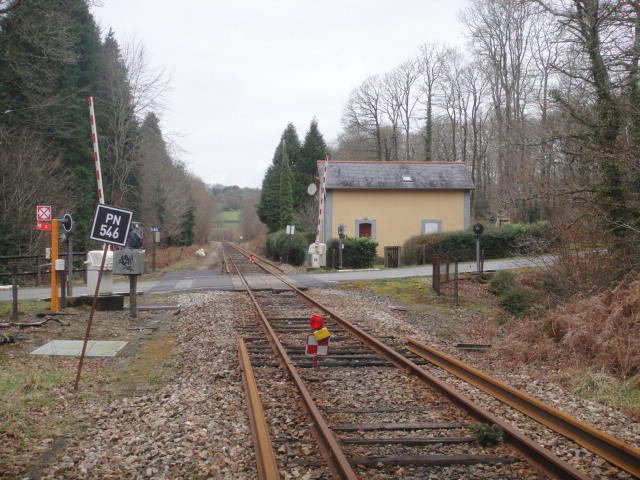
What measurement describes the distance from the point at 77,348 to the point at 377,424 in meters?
5.70

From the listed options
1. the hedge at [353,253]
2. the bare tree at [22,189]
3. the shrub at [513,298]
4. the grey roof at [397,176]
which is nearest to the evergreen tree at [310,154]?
the grey roof at [397,176]

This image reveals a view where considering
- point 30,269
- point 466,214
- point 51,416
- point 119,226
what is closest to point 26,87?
point 30,269

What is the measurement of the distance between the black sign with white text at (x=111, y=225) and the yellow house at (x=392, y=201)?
27.5 m

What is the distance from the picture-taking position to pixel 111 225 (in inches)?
265

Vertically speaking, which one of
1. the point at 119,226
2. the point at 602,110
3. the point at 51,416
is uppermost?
the point at 602,110

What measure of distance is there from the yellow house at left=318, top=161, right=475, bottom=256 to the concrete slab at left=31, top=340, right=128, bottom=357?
83.0ft

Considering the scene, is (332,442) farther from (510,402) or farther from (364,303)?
(364,303)

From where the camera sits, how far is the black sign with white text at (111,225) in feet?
21.8

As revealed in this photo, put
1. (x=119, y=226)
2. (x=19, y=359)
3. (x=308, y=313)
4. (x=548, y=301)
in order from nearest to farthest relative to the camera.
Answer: (x=119, y=226) < (x=19, y=359) < (x=548, y=301) < (x=308, y=313)

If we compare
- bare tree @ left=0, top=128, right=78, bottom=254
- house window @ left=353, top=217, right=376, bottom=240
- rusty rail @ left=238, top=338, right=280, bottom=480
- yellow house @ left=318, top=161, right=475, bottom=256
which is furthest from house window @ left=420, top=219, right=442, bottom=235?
rusty rail @ left=238, top=338, right=280, bottom=480

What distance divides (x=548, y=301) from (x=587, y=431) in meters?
6.50

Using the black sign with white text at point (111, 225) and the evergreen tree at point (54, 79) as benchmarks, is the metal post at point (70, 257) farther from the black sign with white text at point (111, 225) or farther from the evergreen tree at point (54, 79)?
the evergreen tree at point (54, 79)

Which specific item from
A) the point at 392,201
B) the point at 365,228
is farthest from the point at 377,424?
the point at 392,201

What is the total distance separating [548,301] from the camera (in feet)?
35.3
